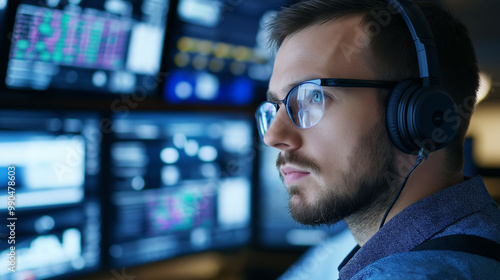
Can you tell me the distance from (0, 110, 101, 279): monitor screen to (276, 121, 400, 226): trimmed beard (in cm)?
86

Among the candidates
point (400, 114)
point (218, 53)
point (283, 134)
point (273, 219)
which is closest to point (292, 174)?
point (283, 134)

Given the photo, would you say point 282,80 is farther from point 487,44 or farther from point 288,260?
point 487,44

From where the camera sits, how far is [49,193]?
1235 millimetres

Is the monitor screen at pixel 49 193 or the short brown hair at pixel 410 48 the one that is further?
the monitor screen at pixel 49 193

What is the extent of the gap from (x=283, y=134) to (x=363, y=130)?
0.44ft

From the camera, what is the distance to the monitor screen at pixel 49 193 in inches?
45.4

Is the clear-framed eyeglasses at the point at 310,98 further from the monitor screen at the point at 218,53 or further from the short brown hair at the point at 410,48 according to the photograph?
the monitor screen at the point at 218,53

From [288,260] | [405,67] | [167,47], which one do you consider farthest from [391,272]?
[288,260]

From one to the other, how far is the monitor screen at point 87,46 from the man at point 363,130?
0.75 meters

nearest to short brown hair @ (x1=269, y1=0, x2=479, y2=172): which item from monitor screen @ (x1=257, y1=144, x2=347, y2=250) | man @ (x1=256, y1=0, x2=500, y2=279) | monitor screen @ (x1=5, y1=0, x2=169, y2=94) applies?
man @ (x1=256, y1=0, x2=500, y2=279)

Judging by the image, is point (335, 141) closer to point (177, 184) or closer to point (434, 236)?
point (434, 236)
